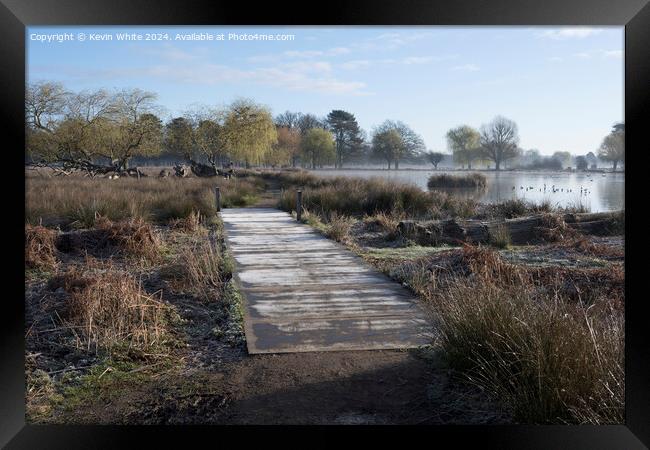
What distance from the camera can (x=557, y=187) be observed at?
63.2 ft

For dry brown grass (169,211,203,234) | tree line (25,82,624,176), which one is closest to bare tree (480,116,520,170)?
tree line (25,82,624,176)

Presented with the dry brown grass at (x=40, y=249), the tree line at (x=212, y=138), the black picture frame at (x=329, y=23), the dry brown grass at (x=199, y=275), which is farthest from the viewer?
the tree line at (x=212, y=138)

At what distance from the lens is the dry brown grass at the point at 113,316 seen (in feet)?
15.3

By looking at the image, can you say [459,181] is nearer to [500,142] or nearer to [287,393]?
[500,142]

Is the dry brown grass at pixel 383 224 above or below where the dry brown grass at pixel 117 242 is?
above

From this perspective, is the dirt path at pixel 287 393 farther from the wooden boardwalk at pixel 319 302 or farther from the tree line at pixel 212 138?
the tree line at pixel 212 138

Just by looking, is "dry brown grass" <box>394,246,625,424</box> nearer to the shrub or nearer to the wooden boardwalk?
the wooden boardwalk

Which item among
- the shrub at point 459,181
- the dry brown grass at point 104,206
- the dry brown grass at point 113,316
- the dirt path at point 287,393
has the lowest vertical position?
the dirt path at point 287,393

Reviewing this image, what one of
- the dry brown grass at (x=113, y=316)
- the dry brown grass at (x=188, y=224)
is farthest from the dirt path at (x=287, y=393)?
the dry brown grass at (x=188, y=224)

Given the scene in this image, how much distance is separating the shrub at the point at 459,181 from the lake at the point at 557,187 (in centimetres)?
27

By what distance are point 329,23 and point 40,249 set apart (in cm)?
603
